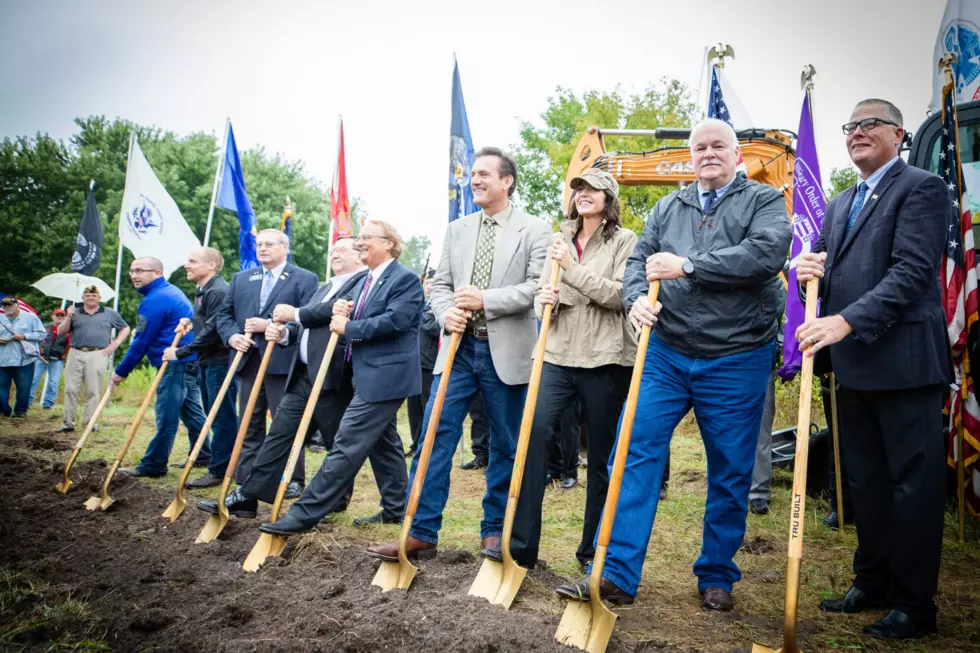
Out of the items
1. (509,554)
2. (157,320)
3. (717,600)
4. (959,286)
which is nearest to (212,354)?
(157,320)

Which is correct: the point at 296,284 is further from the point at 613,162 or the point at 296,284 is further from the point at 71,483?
the point at 613,162

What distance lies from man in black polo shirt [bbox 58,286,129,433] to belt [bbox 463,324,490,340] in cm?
875

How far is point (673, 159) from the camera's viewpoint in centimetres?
925

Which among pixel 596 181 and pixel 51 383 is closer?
pixel 596 181

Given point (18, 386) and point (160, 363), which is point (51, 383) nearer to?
point (18, 386)

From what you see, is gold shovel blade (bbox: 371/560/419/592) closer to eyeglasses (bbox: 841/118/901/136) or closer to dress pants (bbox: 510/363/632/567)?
dress pants (bbox: 510/363/632/567)

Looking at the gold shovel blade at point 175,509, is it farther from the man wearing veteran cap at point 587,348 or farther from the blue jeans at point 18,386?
the blue jeans at point 18,386

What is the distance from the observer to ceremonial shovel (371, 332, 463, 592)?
141 inches

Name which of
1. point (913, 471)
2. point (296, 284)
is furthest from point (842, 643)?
point (296, 284)

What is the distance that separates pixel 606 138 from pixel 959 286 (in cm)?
1982

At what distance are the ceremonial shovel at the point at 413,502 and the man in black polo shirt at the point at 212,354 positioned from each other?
357 centimetres

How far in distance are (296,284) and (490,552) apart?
3499 millimetres

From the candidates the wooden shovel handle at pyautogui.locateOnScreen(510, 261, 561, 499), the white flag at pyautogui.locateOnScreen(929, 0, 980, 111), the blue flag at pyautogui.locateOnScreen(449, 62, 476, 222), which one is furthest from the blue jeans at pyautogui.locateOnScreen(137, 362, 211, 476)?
the white flag at pyautogui.locateOnScreen(929, 0, 980, 111)

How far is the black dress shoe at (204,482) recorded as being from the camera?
6.69 metres
